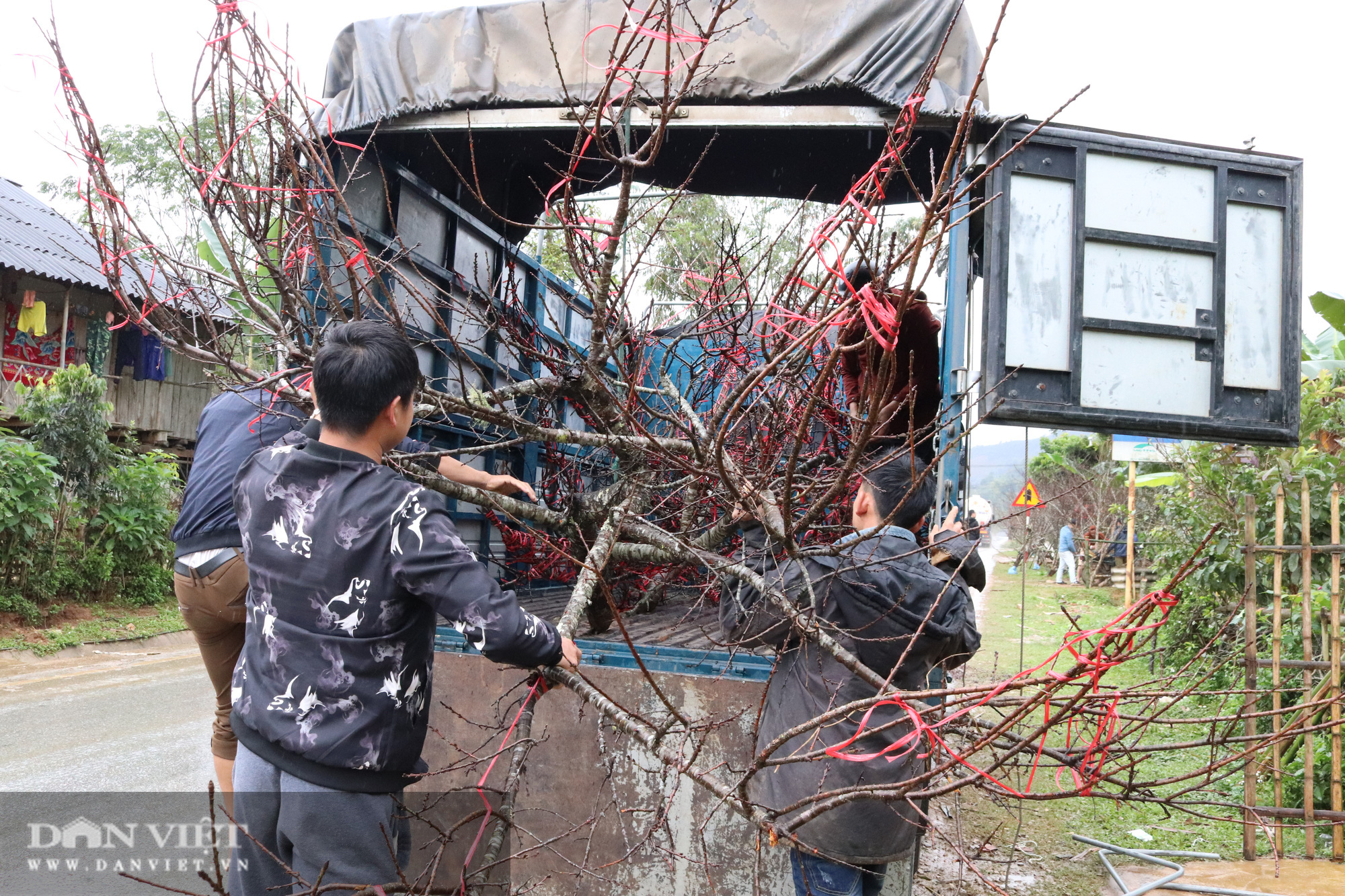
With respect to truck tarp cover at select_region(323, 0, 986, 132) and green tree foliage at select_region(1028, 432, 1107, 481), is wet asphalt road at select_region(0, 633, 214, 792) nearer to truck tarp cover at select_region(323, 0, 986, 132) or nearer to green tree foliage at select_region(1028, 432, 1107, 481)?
truck tarp cover at select_region(323, 0, 986, 132)

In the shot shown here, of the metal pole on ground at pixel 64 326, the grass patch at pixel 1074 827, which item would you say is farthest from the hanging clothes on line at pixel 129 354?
the grass patch at pixel 1074 827

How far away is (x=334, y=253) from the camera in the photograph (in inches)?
157

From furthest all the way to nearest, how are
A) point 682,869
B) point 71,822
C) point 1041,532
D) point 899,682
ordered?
point 1041,532, point 71,822, point 682,869, point 899,682

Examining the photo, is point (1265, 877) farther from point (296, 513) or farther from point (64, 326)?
point (64, 326)

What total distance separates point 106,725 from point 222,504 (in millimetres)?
4389

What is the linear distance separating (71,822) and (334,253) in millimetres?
3118

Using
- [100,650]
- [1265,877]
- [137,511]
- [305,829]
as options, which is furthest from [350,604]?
[137,511]

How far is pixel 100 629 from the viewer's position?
33.3 ft

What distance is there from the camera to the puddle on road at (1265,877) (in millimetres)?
4270

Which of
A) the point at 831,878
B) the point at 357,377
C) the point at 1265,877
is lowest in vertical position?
the point at 1265,877

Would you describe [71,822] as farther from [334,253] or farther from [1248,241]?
[1248,241]

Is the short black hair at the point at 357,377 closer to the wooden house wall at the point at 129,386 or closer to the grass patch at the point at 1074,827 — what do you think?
the grass patch at the point at 1074,827

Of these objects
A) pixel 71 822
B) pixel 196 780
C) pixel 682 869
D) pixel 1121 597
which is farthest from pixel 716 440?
pixel 1121 597

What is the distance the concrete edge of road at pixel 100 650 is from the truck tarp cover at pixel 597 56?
7.60 meters
